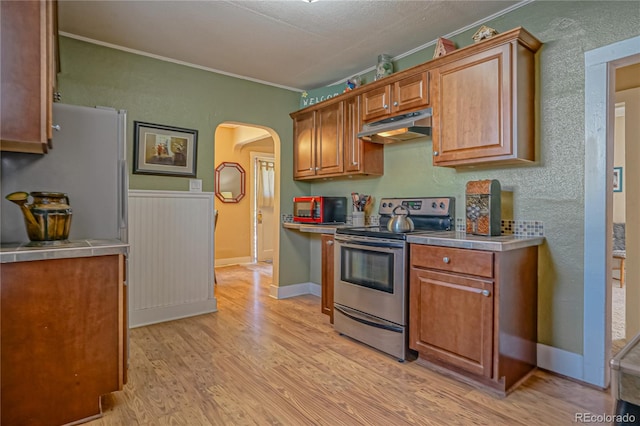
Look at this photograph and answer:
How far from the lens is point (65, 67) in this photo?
2.83 metres

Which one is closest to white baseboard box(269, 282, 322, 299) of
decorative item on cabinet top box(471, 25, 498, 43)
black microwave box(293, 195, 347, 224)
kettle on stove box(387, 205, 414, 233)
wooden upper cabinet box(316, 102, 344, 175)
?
black microwave box(293, 195, 347, 224)

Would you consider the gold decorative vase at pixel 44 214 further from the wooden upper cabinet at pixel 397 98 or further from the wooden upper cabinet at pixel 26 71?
the wooden upper cabinet at pixel 397 98

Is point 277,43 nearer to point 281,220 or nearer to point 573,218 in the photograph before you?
point 281,220

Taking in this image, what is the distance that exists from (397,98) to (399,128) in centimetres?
30

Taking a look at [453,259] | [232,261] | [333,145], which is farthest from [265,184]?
[453,259]

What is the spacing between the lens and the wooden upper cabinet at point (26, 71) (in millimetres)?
1519

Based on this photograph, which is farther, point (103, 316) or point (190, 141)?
point (190, 141)

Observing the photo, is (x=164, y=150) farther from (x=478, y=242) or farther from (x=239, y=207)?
(x=239, y=207)

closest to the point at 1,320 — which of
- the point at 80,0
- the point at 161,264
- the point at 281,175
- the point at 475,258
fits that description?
the point at 161,264

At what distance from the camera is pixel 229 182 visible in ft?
21.0

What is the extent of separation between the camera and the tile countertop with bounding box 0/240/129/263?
1.53 meters

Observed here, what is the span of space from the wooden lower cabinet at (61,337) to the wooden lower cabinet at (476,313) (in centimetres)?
180

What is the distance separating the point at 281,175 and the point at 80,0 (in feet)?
7.72

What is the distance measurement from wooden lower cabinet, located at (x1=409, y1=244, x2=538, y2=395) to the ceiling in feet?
5.59
